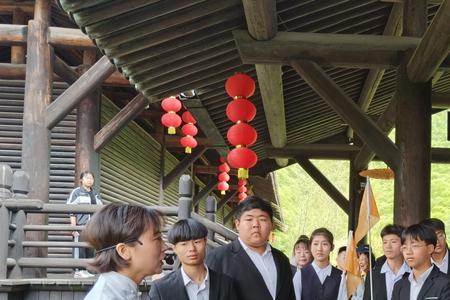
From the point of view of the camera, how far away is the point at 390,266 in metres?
5.56

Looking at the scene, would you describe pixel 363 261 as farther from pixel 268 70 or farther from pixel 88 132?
pixel 88 132

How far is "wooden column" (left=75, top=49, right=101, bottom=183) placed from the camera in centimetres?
960

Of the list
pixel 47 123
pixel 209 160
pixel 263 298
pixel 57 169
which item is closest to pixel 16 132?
pixel 57 169

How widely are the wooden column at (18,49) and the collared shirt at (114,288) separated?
27.3 feet

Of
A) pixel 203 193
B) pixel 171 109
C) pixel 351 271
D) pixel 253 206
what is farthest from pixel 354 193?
pixel 253 206

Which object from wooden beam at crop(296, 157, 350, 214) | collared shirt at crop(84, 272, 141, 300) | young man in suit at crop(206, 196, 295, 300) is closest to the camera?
collared shirt at crop(84, 272, 141, 300)

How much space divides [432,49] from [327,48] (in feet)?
3.26

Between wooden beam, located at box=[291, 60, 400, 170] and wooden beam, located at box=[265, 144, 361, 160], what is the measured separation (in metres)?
5.93

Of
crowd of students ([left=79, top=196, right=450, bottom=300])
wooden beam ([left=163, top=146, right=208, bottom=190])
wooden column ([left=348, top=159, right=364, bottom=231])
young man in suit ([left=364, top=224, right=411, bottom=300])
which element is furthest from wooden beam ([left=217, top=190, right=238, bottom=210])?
young man in suit ([left=364, top=224, right=411, bottom=300])

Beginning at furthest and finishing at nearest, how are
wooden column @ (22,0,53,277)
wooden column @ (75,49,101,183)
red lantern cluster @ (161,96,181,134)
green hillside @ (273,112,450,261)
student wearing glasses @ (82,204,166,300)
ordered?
Result: green hillside @ (273,112,450,261)
red lantern cluster @ (161,96,181,134)
wooden column @ (75,49,101,183)
wooden column @ (22,0,53,277)
student wearing glasses @ (82,204,166,300)

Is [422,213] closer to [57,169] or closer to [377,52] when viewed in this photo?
[377,52]

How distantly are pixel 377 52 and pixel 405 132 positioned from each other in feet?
2.60

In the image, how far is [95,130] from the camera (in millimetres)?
9820

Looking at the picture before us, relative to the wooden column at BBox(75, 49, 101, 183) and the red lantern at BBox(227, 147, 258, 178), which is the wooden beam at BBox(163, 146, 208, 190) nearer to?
the wooden column at BBox(75, 49, 101, 183)
